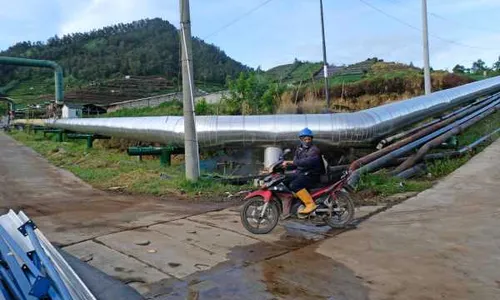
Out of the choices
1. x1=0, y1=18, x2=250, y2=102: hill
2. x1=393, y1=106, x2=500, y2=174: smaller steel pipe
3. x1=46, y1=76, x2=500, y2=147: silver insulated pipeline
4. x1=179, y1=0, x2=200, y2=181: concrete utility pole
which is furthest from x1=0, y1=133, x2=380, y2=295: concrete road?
x1=0, y1=18, x2=250, y2=102: hill

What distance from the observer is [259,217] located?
6.18m

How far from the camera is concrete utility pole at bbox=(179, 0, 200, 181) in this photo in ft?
31.3

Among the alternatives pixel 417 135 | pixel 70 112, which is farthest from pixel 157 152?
pixel 70 112

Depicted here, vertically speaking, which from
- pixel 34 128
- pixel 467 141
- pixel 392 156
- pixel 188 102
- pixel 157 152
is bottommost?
pixel 392 156

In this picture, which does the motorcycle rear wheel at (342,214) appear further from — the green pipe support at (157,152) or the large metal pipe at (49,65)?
the large metal pipe at (49,65)

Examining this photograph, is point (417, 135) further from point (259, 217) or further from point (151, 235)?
point (151, 235)

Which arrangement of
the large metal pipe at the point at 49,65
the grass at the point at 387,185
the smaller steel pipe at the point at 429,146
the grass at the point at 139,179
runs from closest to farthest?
1. the grass at the point at 387,185
2. the grass at the point at 139,179
3. the smaller steel pipe at the point at 429,146
4. the large metal pipe at the point at 49,65

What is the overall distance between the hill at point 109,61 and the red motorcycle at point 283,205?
44.3m

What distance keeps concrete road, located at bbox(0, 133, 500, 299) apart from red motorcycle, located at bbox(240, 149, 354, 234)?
0.20m

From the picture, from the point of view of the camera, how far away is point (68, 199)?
9.04m

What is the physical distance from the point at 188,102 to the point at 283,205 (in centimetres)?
423

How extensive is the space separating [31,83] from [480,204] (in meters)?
101

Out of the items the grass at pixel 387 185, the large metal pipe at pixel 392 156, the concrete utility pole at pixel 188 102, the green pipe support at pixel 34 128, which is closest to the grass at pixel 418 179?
the grass at pixel 387 185

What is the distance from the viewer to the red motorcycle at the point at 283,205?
619 cm
